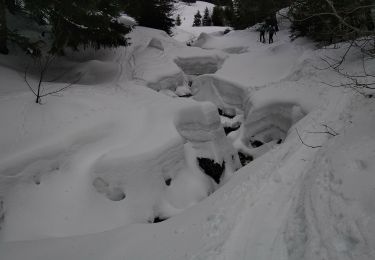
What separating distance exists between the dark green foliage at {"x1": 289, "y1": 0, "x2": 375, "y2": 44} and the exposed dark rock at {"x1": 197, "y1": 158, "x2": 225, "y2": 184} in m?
3.73

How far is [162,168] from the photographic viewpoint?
6.90 m

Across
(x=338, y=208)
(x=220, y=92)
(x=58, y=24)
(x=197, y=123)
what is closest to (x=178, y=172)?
(x=197, y=123)

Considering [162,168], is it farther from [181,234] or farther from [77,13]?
[77,13]

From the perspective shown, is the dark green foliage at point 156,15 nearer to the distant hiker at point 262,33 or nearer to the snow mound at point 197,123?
the distant hiker at point 262,33

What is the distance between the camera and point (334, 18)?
431 inches

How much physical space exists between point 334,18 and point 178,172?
26.0 feet

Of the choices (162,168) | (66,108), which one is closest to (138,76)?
(66,108)

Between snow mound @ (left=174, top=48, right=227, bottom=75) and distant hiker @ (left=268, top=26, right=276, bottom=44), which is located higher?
distant hiker @ (left=268, top=26, right=276, bottom=44)

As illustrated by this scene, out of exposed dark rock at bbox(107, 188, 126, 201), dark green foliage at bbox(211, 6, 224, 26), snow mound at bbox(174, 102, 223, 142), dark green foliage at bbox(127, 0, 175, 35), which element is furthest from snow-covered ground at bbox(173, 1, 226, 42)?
exposed dark rock at bbox(107, 188, 126, 201)

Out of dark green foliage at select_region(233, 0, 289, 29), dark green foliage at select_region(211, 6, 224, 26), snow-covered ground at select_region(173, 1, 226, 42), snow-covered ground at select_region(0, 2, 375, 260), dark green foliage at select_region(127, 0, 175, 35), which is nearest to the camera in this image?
snow-covered ground at select_region(0, 2, 375, 260)

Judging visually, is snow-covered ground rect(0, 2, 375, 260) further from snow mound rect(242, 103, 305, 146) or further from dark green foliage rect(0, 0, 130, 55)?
dark green foliage rect(0, 0, 130, 55)

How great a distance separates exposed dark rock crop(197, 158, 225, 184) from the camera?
7.89 meters

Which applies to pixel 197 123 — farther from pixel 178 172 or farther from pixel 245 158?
pixel 245 158

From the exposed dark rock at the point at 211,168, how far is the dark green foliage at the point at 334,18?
147 inches
